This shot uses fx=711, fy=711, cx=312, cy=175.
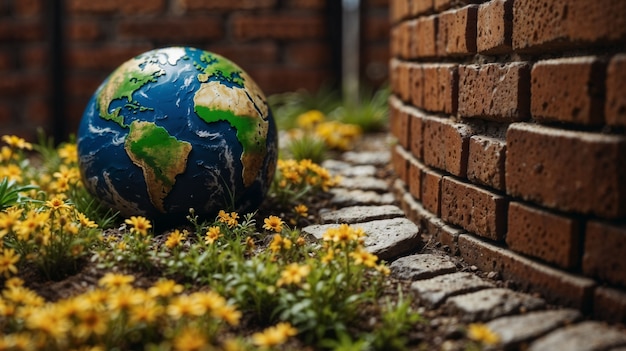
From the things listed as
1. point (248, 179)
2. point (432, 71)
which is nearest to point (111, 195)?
point (248, 179)

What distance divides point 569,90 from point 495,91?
1.24 feet

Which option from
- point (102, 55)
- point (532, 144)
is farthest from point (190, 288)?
point (102, 55)

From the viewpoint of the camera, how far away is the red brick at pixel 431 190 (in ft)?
8.73

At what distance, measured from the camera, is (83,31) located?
4.76 metres

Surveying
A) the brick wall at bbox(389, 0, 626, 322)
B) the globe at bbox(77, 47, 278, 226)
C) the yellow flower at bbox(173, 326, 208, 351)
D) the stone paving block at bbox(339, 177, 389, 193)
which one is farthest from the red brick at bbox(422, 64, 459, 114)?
the yellow flower at bbox(173, 326, 208, 351)

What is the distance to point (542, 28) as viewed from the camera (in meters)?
2.00

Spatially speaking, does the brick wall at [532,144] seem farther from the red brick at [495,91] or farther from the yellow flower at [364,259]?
the yellow flower at [364,259]

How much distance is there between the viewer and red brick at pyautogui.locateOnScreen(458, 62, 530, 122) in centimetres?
212

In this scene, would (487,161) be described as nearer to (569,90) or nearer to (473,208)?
(473,208)

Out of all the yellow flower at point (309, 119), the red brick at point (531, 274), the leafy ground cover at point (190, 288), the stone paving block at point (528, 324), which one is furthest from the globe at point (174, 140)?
the yellow flower at point (309, 119)

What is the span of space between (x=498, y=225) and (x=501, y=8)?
675mm

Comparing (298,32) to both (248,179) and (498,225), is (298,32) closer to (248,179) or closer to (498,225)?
(248,179)

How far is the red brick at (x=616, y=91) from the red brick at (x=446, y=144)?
0.69 meters

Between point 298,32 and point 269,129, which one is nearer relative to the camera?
point 269,129
